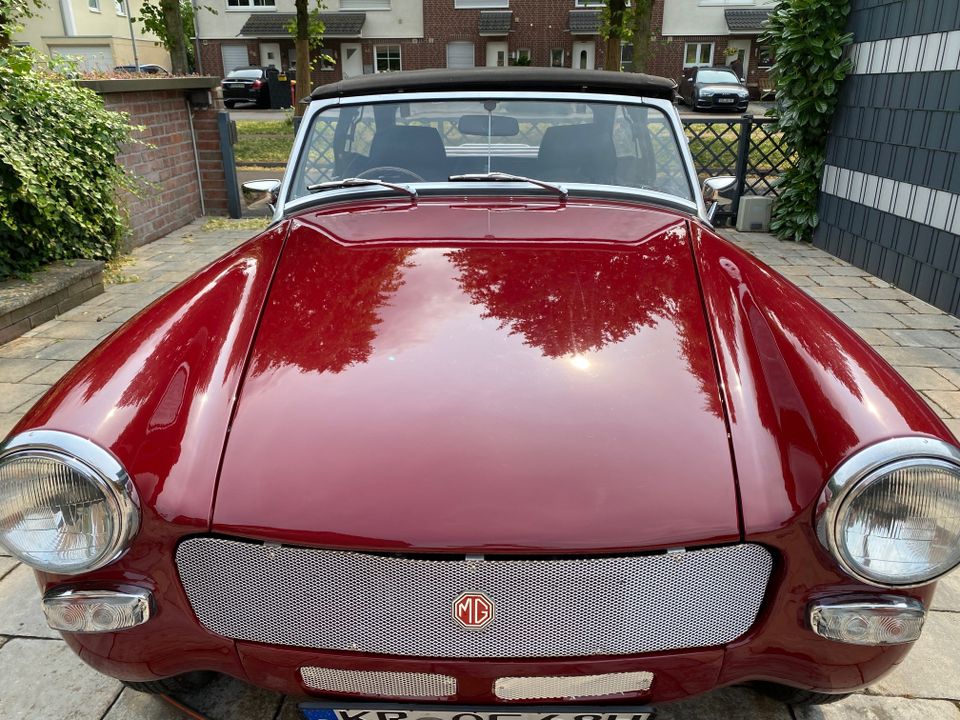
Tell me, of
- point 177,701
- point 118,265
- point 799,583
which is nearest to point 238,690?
point 177,701

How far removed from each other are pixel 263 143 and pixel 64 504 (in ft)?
50.9

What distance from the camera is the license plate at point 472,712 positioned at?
1.39 metres

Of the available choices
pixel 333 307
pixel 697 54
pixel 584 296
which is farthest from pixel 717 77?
pixel 333 307

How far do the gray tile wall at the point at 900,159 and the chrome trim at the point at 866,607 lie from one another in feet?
15.7

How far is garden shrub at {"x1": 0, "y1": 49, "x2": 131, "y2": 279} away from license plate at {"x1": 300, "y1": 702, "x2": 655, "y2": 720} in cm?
458

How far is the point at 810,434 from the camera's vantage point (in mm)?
1434

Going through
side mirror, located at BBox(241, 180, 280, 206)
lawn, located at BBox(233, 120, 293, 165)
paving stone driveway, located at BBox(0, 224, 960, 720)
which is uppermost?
side mirror, located at BBox(241, 180, 280, 206)

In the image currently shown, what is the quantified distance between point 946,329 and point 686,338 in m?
4.30

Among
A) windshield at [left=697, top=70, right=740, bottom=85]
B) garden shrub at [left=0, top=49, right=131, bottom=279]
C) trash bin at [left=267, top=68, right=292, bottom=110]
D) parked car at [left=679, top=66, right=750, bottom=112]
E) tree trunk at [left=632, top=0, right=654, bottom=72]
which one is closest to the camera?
garden shrub at [left=0, top=49, right=131, bottom=279]

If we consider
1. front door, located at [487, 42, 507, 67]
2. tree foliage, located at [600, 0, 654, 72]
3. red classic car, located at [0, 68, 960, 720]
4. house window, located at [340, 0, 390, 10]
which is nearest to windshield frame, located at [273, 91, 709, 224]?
red classic car, located at [0, 68, 960, 720]

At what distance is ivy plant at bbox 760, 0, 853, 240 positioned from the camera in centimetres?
691

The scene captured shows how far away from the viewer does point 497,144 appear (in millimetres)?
2736

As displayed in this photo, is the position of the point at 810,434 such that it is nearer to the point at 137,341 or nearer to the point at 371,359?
the point at 371,359

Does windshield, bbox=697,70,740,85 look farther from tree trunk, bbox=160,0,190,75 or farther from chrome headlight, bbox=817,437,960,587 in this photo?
chrome headlight, bbox=817,437,960,587
